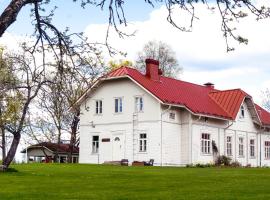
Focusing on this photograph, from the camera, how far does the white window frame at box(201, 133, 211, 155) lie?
4722 cm

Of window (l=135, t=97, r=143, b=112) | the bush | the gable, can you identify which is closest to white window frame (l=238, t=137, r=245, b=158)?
the gable

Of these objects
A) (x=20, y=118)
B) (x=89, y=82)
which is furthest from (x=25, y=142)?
(x=89, y=82)

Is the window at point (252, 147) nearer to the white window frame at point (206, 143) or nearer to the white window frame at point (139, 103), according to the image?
the white window frame at point (206, 143)

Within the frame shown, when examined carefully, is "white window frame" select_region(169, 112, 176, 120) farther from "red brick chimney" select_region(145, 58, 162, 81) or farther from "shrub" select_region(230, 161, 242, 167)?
"shrub" select_region(230, 161, 242, 167)

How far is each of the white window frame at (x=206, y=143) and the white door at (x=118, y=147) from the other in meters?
6.47

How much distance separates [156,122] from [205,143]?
5654mm

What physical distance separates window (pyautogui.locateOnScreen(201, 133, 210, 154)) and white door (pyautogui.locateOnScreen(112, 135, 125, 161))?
6451 millimetres

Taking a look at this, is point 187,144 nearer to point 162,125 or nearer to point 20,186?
point 162,125

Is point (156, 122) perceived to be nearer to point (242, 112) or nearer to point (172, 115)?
point (172, 115)

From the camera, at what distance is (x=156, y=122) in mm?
44219

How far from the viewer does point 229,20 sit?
28.0 feet

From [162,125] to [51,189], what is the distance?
27770 mm

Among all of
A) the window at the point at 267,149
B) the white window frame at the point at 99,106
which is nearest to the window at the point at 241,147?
the window at the point at 267,149

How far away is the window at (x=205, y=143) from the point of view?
4722 cm
